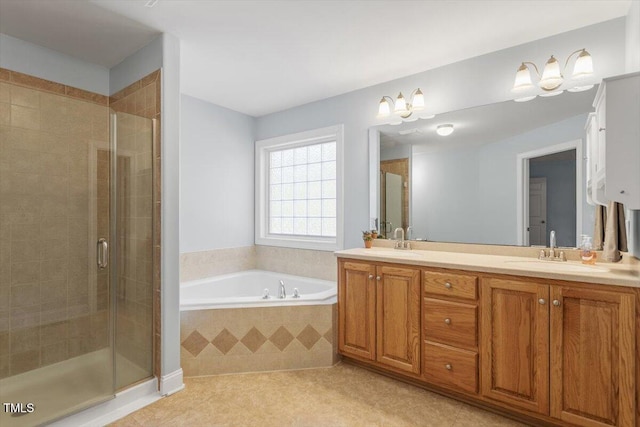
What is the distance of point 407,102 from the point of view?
9.57ft

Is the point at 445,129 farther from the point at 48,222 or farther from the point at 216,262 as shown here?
the point at 48,222

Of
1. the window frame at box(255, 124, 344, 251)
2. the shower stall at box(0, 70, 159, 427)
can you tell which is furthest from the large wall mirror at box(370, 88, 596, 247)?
the shower stall at box(0, 70, 159, 427)

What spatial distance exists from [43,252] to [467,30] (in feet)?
10.6

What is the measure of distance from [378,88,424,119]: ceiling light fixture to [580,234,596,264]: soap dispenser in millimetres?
1498

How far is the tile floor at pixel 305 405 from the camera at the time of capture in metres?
1.96

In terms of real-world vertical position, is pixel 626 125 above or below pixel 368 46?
below

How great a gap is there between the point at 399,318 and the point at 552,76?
1919 mm

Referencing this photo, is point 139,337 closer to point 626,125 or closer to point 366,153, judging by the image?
point 366,153

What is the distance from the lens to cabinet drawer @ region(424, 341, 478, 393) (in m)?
2.05

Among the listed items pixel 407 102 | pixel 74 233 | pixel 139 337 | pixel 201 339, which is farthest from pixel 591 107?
pixel 74 233

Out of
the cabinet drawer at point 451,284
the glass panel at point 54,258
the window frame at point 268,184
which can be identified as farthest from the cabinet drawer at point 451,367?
the glass panel at point 54,258

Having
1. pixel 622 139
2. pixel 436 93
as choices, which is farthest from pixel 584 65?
pixel 436 93

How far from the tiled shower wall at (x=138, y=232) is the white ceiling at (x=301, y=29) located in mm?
416

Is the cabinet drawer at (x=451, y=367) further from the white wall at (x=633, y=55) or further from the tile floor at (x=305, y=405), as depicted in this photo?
the white wall at (x=633, y=55)
